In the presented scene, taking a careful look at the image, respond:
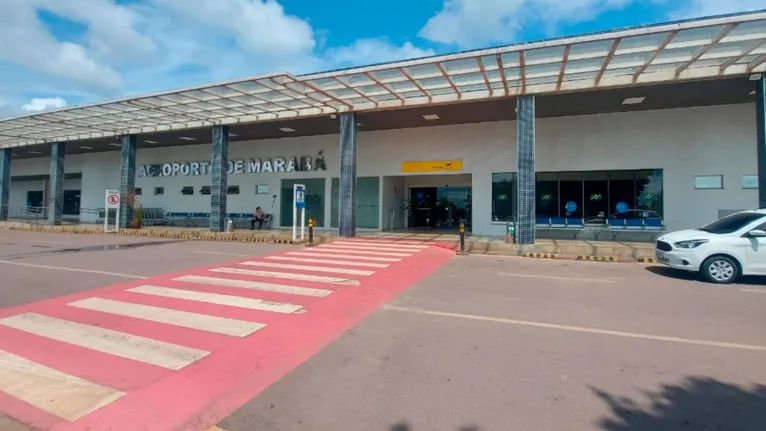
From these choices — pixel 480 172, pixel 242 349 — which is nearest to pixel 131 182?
pixel 480 172

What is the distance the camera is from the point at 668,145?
54.2ft

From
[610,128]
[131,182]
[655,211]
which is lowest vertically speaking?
[655,211]

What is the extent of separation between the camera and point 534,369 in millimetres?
4180

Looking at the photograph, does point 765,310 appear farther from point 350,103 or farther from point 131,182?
point 131,182

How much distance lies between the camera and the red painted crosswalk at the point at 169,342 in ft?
11.1

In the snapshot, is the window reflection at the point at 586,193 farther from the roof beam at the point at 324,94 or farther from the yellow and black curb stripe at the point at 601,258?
the roof beam at the point at 324,94

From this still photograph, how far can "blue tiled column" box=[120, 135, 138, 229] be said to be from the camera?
23.2m

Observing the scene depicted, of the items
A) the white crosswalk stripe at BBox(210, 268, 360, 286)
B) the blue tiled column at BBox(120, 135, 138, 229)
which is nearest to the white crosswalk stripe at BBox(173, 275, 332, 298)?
the white crosswalk stripe at BBox(210, 268, 360, 286)

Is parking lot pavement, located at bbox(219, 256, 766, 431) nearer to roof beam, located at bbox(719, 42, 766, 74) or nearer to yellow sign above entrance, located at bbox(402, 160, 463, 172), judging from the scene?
Answer: roof beam, located at bbox(719, 42, 766, 74)

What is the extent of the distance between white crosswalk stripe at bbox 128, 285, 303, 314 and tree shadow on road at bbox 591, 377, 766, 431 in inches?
174

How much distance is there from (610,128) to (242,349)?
58.5 feet

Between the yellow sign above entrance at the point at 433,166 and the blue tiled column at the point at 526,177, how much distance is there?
522cm

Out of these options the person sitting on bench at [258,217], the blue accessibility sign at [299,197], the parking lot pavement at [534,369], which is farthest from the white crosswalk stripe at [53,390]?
the person sitting on bench at [258,217]

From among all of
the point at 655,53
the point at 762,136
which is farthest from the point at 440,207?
the point at 762,136
